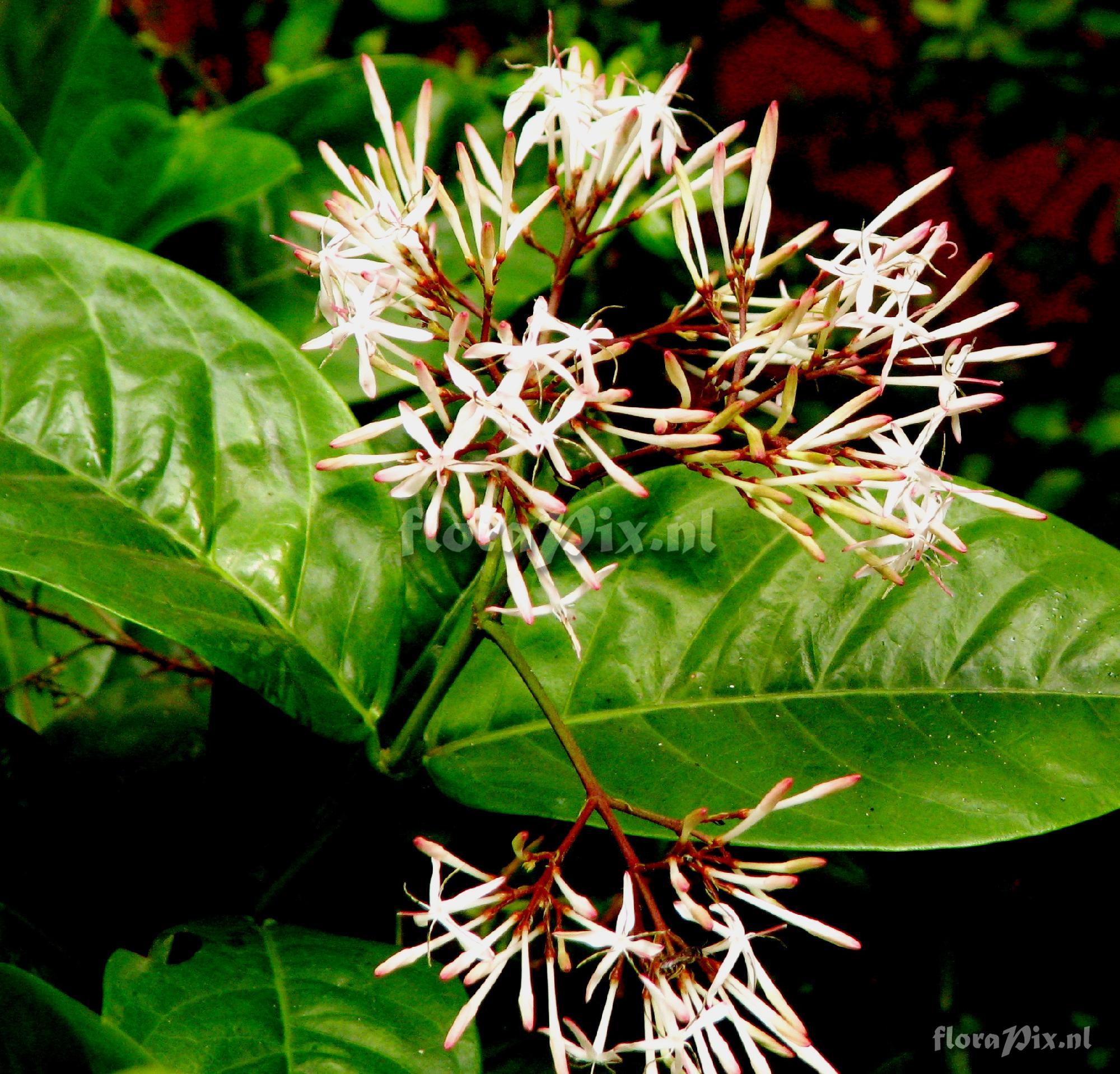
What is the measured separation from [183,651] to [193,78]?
0.95 meters

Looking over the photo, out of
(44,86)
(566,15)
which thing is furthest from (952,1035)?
(44,86)

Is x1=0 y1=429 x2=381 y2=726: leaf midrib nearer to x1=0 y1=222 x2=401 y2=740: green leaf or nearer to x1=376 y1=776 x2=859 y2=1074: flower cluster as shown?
x1=0 y1=222 x2=401 y2=740: green leaf

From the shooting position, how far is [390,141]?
2.10 ft

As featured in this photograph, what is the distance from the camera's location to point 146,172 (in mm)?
1055

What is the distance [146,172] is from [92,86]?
237 millimetres

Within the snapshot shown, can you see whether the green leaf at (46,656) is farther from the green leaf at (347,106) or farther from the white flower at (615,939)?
the white flower at (615,939)

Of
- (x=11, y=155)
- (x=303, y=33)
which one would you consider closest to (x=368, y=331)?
(x=11, y=155)

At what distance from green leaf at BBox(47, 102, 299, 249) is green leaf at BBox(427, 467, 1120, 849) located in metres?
0.57

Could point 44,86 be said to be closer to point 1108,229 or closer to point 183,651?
point 183,651

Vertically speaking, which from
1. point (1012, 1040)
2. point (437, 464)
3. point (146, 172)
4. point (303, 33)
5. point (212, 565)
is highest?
point (303, 33)

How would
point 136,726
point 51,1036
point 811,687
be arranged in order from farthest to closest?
point 136,726 → point 811,687 → point 51,1036

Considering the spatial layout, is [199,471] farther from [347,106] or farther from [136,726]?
[347,106]

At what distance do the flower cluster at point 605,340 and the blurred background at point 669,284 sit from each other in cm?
35

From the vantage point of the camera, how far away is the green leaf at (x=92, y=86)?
3.85ft
